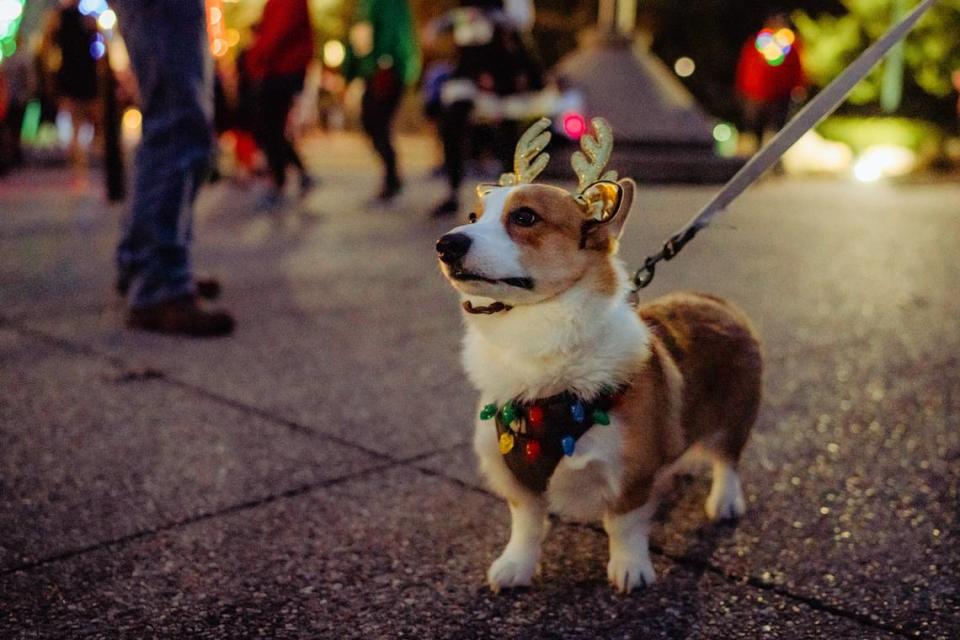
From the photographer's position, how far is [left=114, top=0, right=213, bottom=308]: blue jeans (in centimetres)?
435

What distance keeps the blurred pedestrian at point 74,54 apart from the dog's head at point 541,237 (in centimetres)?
1006

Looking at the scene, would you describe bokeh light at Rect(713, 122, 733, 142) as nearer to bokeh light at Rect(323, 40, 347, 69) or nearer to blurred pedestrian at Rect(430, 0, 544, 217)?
bokeh light at Rect(323, 40, 347, 69)

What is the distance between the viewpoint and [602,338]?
90.0 inches

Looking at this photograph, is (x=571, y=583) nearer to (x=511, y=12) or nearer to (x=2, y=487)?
(x=2, y=487)

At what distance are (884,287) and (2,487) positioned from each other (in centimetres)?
498

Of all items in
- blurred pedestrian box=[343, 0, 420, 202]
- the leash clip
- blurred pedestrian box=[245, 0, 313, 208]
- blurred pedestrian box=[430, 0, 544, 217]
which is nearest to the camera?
the leash clip

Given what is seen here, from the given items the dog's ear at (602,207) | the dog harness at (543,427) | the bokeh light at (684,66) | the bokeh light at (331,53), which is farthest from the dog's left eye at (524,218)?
the bokeh light at (331,53)

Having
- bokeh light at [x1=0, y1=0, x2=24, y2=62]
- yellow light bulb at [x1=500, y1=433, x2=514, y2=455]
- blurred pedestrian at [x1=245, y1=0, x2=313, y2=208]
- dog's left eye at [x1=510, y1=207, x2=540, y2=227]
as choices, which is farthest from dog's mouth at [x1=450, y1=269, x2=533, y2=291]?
bokeh light at [x1=0, y1=0, x2=24, y2=62]

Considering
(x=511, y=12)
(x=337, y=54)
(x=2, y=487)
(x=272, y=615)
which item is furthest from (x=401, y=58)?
(x=337, y=54)

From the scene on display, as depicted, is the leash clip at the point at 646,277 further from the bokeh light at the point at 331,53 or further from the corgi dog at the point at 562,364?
the bokeh light at the point at 331,53

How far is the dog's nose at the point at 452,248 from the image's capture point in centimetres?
215

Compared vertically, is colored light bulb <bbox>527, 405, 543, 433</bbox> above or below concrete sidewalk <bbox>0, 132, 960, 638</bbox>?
above

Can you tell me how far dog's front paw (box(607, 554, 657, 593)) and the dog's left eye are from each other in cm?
78

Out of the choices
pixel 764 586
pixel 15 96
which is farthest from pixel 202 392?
pixel 15 96
